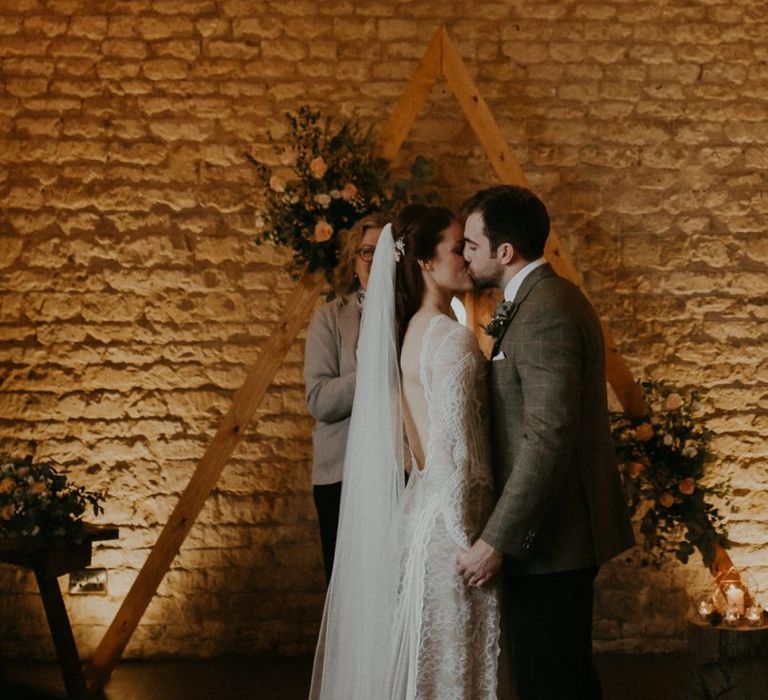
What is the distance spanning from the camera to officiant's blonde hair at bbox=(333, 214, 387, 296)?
3.45 meters

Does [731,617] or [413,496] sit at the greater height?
[413,496]

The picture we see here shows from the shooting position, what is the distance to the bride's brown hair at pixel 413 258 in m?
2.59

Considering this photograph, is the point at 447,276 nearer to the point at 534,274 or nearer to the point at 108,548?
the point at 534,274

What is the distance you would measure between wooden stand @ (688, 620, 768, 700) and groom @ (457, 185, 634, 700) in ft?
4.87

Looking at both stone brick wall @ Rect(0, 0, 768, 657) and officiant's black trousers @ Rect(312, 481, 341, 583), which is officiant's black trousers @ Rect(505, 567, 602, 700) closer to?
officiant's black trousers @ Rect(312, 481, 341, 583)

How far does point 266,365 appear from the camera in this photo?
404 cm

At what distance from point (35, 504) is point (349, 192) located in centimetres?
184

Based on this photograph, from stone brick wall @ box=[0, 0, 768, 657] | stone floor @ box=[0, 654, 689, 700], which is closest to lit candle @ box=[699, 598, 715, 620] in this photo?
stone floor @ box=[0, 654, 689, 700]

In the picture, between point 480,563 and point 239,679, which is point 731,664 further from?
point 239,679

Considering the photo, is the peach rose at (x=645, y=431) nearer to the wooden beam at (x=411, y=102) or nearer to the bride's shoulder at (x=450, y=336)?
the wooden beam at (x=411, y=102)

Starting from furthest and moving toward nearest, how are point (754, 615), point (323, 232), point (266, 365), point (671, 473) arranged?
point (671, 473), point (266, 365), point (323, 232), point (754, 615)

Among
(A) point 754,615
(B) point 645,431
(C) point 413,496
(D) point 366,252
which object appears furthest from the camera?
(B) point 645,431

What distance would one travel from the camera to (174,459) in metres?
4.67

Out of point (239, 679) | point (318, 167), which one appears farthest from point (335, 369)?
point (239, 679)
